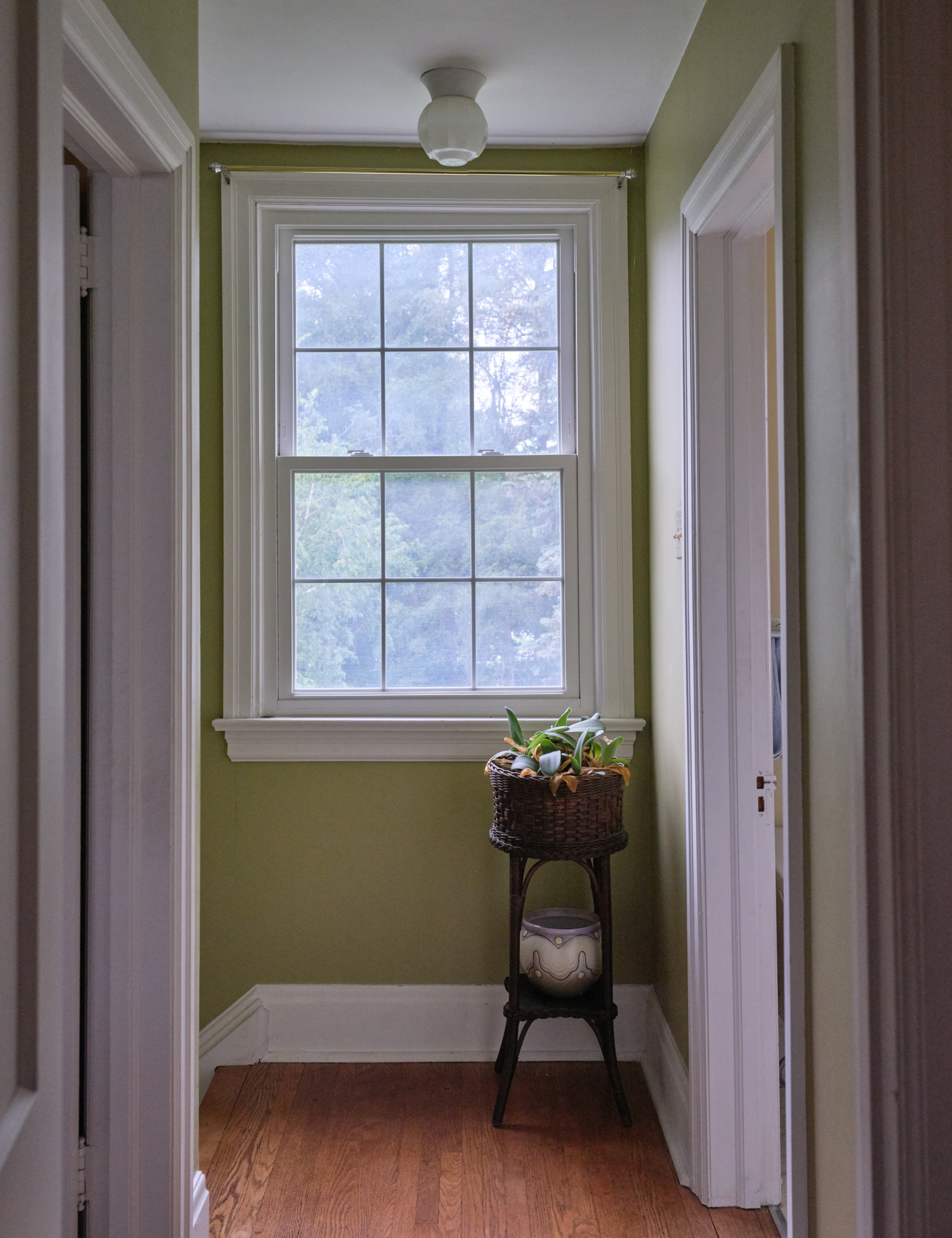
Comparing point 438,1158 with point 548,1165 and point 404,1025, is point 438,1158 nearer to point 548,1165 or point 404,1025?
point 548,1165

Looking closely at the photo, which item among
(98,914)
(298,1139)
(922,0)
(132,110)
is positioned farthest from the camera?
(298,1139)

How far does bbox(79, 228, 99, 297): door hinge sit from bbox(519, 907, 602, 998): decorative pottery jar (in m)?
1.82

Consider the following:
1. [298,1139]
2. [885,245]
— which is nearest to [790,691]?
[885,245]

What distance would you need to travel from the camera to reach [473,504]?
8.77 feet

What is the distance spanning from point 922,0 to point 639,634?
5.75 ft

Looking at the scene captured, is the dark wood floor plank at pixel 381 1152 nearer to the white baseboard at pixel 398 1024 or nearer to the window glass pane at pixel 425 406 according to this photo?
the white baseboard at pixel 398 1024

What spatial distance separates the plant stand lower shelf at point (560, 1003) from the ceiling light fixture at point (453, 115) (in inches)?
70.6

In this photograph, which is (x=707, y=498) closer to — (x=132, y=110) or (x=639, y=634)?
(x=639, y=634)

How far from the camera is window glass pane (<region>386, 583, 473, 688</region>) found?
8.75ft

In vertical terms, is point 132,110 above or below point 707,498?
above

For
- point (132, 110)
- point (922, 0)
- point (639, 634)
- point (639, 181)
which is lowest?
point (639, 634)

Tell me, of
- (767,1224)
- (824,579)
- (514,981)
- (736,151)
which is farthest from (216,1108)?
(736,151)

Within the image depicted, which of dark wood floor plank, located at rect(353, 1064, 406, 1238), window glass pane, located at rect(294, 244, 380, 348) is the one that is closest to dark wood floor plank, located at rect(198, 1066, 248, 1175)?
dark wood floor plank, located at rect(353, 1064, 406, 1238)

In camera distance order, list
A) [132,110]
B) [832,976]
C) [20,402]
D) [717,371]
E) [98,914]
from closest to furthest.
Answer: [20,402] < [832,976] < [132,110] < [98,914] < [717,371]
